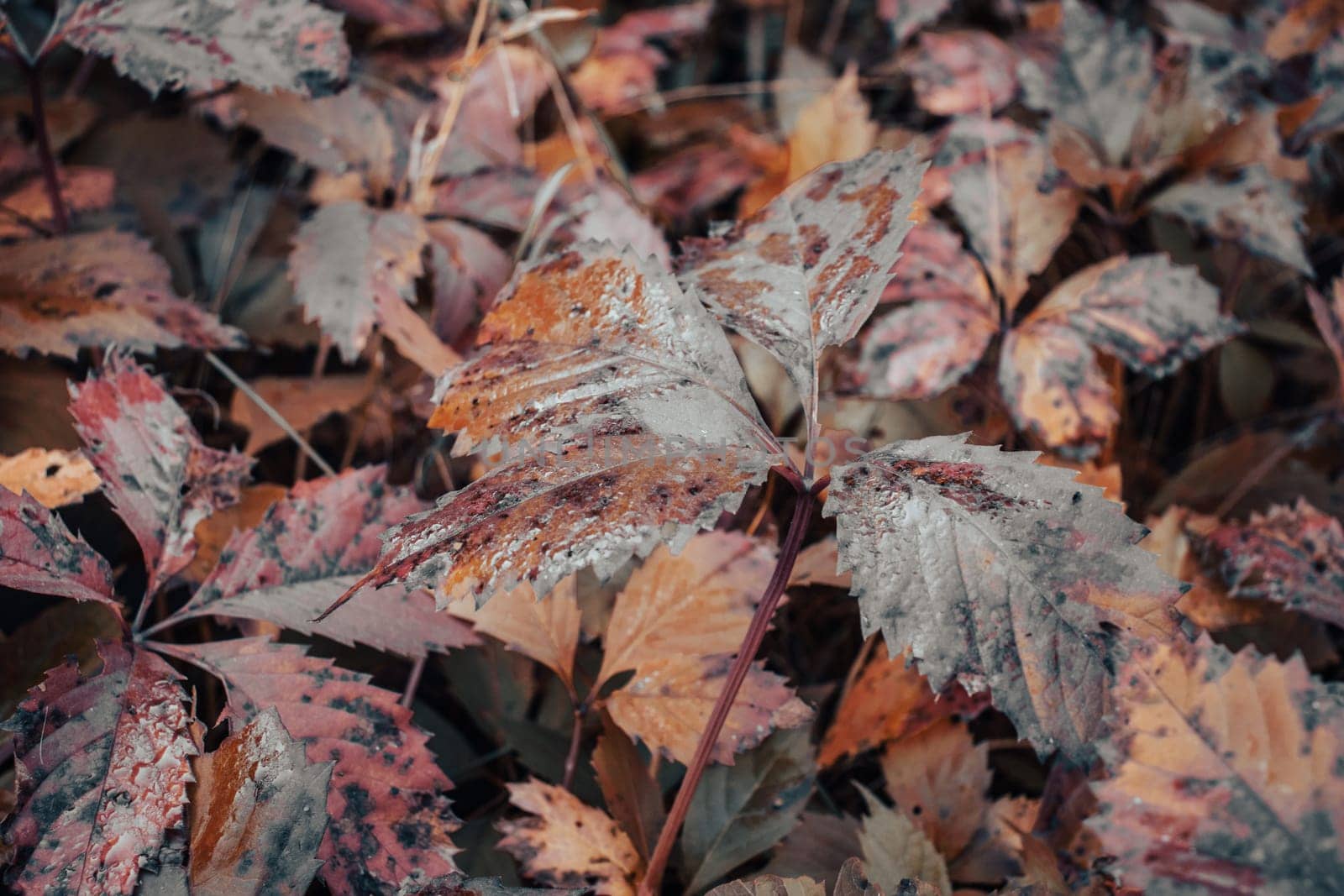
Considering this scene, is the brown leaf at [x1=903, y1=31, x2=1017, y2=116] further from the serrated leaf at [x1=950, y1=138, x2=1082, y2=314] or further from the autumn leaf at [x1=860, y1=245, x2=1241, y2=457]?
the autumn leaf at [x1=860, y1=245, x2=1241, y2=457]

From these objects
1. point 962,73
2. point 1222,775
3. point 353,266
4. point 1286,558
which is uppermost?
point 962,73

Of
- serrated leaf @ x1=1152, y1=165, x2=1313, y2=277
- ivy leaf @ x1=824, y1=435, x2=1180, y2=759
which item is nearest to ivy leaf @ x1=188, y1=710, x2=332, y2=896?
ivy leaf @ x1=824, y1=435, x2=1180, y2=759

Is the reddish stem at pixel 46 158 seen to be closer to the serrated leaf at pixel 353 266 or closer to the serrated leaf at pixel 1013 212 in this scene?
the serrated leaf at pixel 353 266

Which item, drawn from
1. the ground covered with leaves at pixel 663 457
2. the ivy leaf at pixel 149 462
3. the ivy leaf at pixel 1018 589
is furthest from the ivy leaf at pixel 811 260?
the ivy leaf at pixel 149 462

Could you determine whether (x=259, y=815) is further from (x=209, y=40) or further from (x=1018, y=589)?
(x=209, y=40)

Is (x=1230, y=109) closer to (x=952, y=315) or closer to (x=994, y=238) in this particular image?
(x=994, y=238)

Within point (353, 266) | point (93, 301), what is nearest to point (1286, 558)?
point (353, 266)
